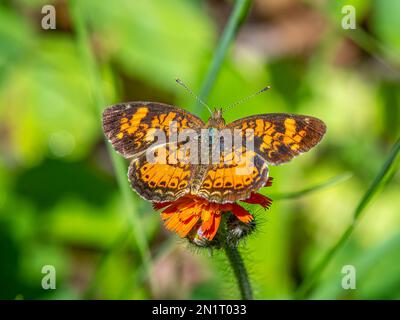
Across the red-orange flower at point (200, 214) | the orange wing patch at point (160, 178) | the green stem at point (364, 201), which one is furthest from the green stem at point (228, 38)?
the green stem at point (364, 201)

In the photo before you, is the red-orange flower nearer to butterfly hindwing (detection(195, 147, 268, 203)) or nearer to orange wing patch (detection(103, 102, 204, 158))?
butterfly hindwing (detection(195, 147, 268, 203))

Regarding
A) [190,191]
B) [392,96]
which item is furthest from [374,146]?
[190,191]

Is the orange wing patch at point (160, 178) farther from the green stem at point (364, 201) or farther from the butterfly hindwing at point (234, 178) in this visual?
the green stem at point (364, 201)

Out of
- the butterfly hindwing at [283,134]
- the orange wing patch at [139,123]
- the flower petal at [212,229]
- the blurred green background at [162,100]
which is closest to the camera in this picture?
the flower petal at [212,229]

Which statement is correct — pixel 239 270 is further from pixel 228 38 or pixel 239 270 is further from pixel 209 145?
pixel 228 38

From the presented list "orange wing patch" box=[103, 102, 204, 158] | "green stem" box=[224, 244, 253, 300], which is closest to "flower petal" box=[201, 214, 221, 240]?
"green stem" box=[224, 244, 253, 300]

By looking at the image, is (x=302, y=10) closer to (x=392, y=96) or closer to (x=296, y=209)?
(x=392, y=96)
